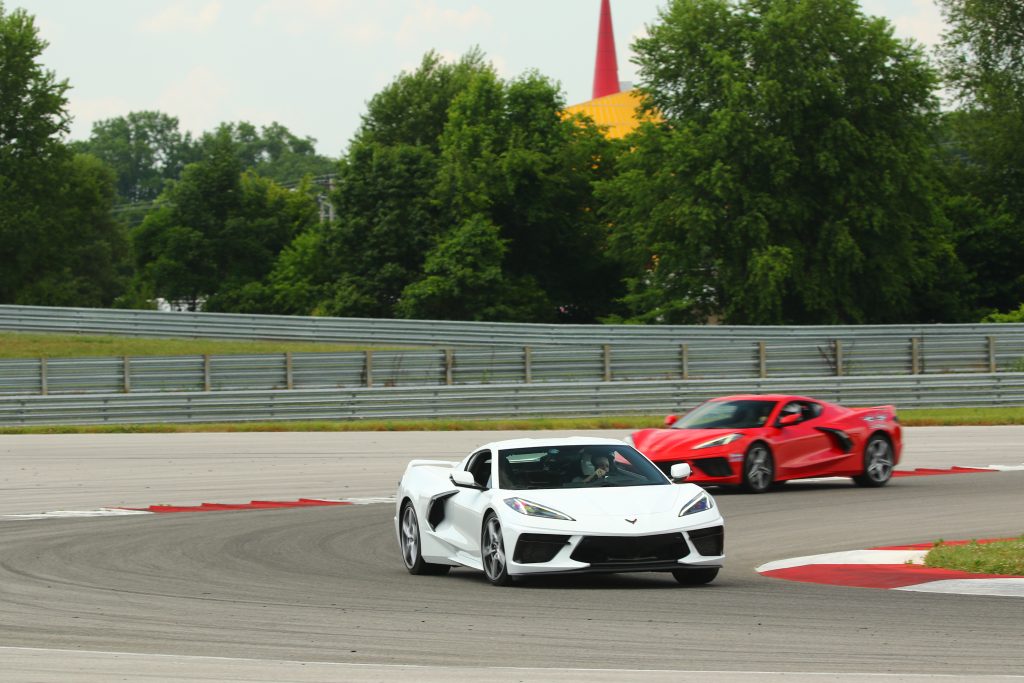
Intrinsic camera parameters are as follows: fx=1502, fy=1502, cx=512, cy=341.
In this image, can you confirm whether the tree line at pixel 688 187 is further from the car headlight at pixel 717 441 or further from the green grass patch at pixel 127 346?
the car headlight at pixel 717 441

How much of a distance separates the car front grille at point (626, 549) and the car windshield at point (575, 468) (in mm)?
872

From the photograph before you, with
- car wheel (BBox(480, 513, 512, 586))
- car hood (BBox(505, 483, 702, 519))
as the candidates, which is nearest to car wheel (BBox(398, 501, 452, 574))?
car wheel (BBox(480, 513, 512, 586))

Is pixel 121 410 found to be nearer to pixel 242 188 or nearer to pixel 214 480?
pixel 214 480

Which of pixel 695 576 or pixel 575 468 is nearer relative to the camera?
pixel 695 576

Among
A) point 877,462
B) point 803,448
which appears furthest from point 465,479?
point 877,462

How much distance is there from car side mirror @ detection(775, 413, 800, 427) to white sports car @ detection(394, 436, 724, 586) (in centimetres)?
731

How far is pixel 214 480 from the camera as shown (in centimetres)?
2158

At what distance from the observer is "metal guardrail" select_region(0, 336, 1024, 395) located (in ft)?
116

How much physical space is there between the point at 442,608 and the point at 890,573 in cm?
366

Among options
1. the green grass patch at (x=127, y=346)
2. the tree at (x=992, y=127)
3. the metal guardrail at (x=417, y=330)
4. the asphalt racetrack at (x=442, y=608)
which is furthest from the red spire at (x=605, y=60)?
the asphalt racetrack at (x=442, y=608)

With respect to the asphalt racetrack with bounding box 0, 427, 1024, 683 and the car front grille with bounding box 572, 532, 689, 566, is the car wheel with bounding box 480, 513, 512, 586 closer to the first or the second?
the asphalt racetrack with bounding box 0, 427, 1024, 683

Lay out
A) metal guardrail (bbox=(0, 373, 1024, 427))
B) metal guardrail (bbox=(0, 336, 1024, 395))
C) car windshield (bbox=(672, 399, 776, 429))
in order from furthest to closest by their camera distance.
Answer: metal guardrail (bbox=(0, 336, 1024, 395))
metal guardrail (bbox=(0, 373, 1024, 427))
car windshield (bbox=(672, 399, 776, 429))

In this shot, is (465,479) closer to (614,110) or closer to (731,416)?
(731,416)

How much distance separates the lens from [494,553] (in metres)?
11.1
